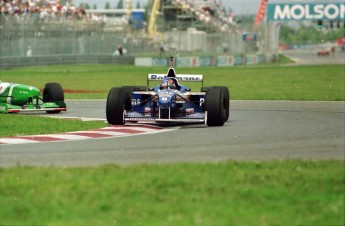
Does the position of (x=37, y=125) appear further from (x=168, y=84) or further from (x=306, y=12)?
(x=306, y=12)

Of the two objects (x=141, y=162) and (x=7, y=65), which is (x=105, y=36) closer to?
(x=7, y=65)

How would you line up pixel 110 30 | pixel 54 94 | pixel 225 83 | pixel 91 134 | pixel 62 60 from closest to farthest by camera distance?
pixel 91 134, pixel 54 94, pixel 225 83, pixel 62 60, pixel 110 30

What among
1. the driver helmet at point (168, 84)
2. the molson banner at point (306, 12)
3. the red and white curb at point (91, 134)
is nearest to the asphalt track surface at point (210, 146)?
the red and white curb at point (91, 134)

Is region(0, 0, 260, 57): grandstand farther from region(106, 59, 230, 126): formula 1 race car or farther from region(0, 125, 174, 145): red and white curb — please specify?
region(0, 125, 174, 145): red and white curb

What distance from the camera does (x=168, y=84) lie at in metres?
18.0

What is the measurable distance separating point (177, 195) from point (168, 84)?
29.8 feet

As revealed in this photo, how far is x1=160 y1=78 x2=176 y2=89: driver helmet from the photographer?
1800 cm

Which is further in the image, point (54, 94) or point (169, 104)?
point (54, 94)

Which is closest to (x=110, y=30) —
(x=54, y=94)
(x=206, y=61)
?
(x=206, y=61)

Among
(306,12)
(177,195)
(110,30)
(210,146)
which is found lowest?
(110,30)

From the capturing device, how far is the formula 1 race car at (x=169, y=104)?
57.6 ft

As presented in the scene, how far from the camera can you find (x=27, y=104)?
21328 mm

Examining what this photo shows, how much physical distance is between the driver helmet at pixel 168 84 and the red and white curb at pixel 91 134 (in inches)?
30.0

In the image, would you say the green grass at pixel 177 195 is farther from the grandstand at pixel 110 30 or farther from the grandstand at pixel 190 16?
the grandstand at pixel 190 16
